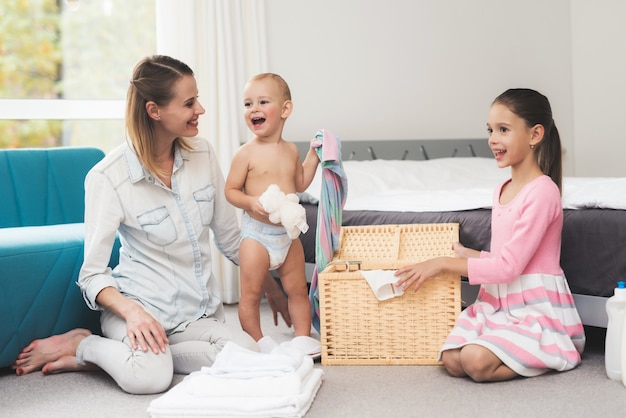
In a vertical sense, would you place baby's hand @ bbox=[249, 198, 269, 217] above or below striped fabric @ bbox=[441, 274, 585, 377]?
above

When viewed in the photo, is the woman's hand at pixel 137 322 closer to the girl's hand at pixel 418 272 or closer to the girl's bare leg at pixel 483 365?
the girl's hand at pixel 418 272

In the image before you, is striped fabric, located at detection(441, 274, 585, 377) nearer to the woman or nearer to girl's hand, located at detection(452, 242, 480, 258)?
girl's hand, located at detection(452, 242, 480, 258)

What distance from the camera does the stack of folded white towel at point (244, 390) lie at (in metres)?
1.61

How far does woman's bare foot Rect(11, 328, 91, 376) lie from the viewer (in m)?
2.14

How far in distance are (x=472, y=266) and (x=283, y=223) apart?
54 cm

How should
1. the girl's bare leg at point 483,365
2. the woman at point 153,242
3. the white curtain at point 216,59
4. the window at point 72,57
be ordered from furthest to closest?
the window at point 72,57, the white curtain at point 216,59, the woman at point 153,242, the girl's bare leg at point 483,365

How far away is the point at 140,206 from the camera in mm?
2080

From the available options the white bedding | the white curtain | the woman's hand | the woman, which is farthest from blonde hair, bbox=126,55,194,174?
the white curtain

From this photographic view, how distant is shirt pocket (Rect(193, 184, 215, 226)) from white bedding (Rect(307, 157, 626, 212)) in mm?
648

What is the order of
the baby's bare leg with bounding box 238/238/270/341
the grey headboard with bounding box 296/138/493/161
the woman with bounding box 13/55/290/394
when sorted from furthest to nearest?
1. the grey headboard with bounding box 296/138/493/161
2. the baby's bare leg with bounding box 238/238/270/341
3. the woman with bounding box 13/55/290/394

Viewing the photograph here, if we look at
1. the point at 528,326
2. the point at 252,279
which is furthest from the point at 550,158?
the point at 252,279

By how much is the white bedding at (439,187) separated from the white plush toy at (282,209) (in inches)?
20.5

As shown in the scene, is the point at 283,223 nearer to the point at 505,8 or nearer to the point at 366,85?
the point at 366,85

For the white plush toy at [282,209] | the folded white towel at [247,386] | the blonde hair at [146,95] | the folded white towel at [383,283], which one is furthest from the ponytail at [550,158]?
the blonde hair at [146,95]
